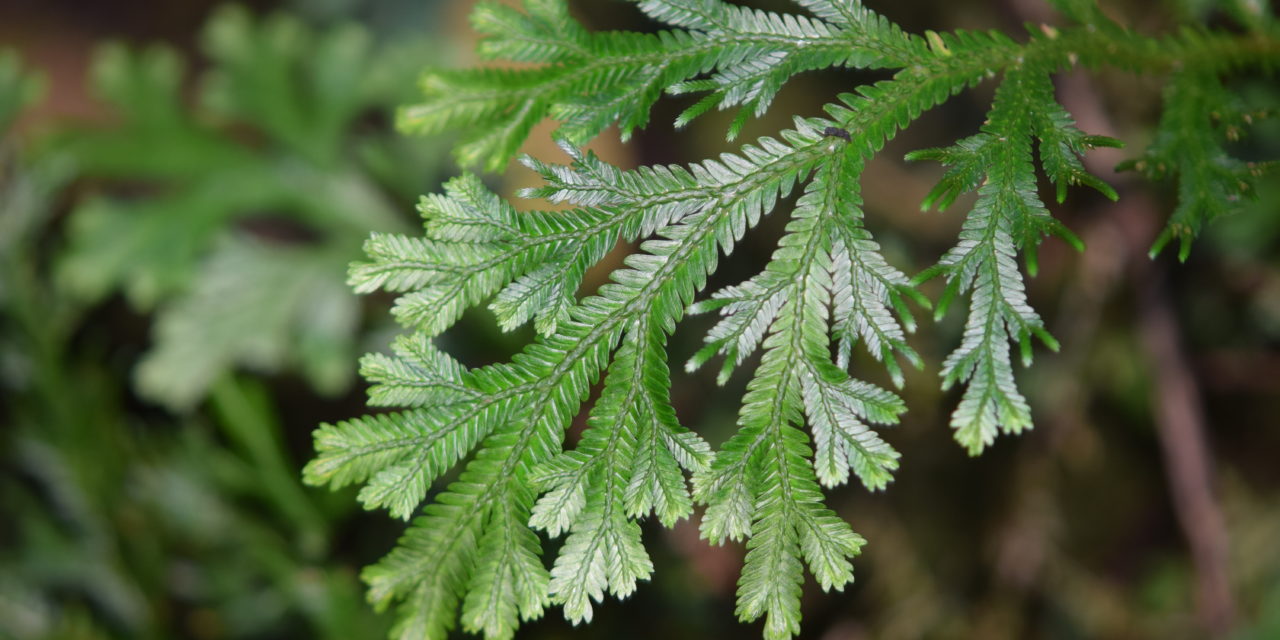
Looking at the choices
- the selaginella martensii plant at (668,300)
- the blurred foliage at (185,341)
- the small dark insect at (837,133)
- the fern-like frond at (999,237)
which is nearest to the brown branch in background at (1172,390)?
the selaginella martensii plant at (668,300)

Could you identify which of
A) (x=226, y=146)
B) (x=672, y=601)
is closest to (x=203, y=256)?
(x=226, y=146)

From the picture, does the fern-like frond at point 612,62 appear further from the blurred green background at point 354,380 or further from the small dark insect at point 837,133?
the blurred green background at point 354,380

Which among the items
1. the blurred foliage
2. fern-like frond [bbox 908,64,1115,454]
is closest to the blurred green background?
the blurred foliage

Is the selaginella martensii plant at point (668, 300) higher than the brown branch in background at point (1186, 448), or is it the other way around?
the selaginella martensii plant at point (668, 300)

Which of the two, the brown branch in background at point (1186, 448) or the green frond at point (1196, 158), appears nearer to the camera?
the green frond at point (1196, 158)

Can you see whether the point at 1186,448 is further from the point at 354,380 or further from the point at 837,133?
the point at 354,380

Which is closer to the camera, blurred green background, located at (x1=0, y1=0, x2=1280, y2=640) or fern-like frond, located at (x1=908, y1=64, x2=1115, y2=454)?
fern-like frond, located at (x1=908, y1=64, x2=1115, y2=454)

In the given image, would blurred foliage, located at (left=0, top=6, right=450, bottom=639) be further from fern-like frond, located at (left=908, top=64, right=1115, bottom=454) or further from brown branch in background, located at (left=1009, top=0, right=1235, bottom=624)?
brown branch in background, located at (left=1009, top=0, right=1235, bottom=624)
